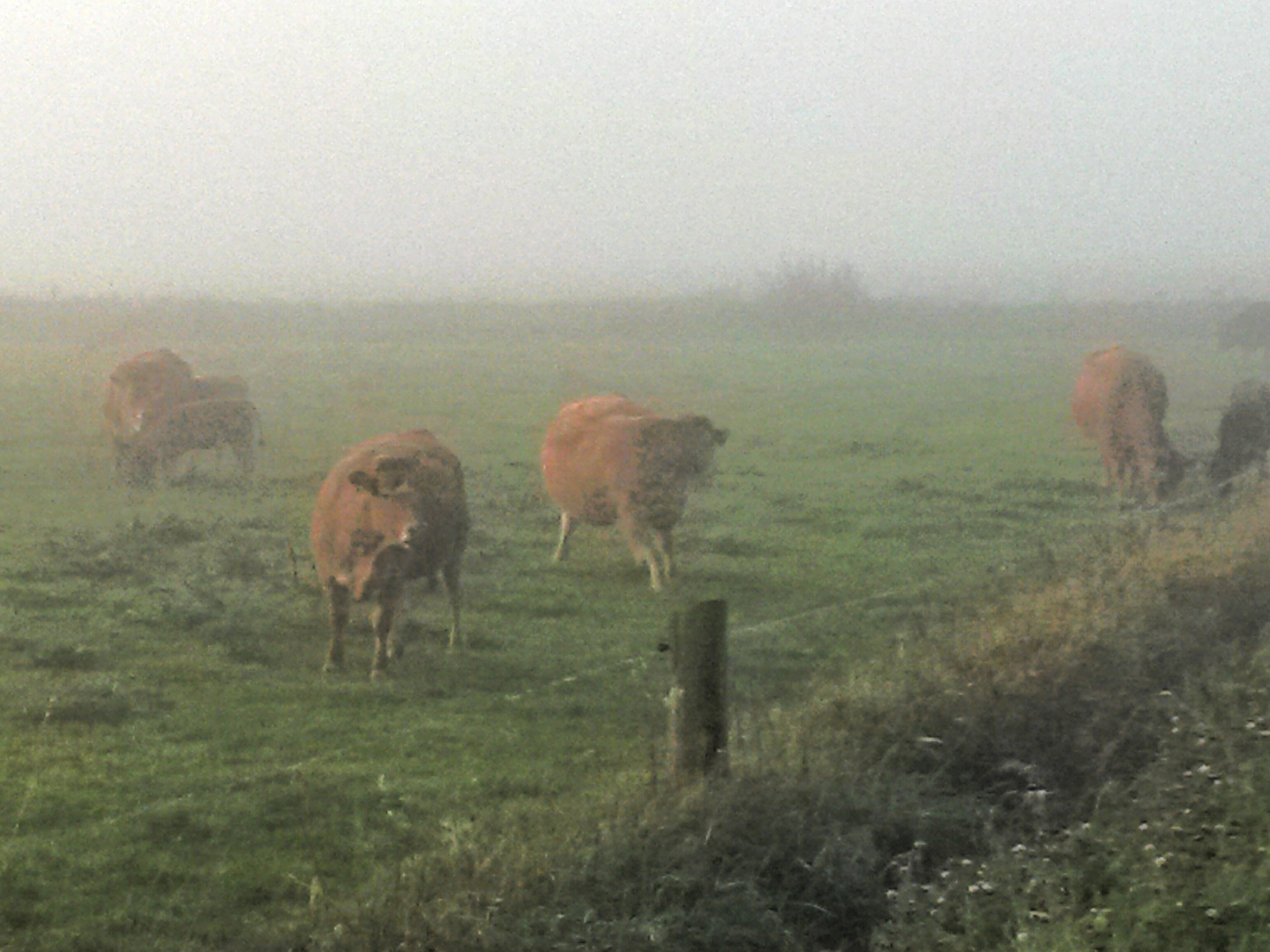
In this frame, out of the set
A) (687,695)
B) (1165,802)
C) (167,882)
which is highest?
(687,695)

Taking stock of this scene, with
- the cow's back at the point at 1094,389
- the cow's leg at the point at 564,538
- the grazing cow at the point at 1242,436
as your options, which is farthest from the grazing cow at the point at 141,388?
the grazing cow at the point at 1242,436

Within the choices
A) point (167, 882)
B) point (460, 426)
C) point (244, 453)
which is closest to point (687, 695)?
point (167, 882)

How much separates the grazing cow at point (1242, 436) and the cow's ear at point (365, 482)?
1282 cm

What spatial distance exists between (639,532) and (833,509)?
436 cm

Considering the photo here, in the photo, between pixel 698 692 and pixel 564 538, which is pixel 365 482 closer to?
pixel 564 538

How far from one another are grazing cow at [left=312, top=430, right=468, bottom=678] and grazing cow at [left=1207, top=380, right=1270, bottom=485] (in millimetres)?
12202

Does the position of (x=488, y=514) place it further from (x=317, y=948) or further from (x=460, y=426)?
(x=317, y=948)

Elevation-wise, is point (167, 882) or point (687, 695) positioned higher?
point (687, 695)

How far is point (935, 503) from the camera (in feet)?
62.1

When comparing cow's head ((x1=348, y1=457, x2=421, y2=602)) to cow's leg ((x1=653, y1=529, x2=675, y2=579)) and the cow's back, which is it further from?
the cow's back

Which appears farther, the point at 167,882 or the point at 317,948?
the point at 167,882

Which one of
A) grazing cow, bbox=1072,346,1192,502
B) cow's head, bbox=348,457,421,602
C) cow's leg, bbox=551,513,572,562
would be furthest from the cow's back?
cow's head, bbox=348,457,421,602

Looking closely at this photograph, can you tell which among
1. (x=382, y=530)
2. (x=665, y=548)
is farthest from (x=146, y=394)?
(x=382, y=530)

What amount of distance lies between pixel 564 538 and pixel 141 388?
5.85 m
